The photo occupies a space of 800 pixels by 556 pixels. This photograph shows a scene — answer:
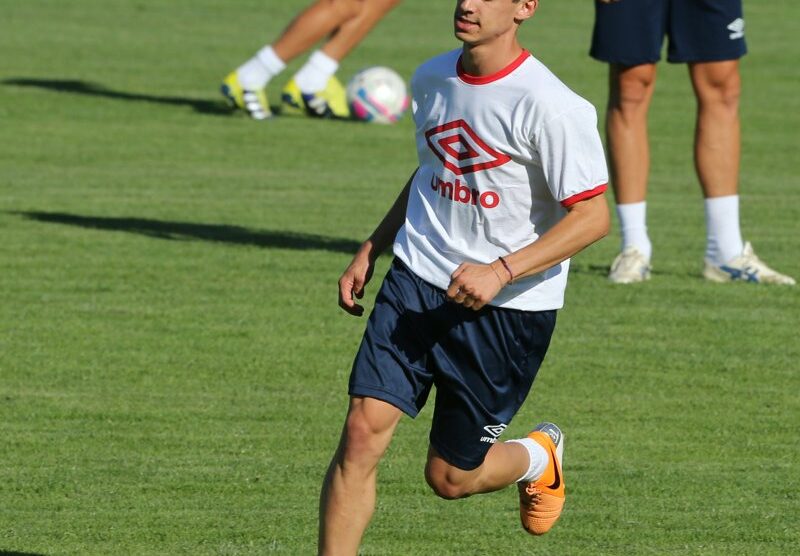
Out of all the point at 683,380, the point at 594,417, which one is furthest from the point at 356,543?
the point at 683,380

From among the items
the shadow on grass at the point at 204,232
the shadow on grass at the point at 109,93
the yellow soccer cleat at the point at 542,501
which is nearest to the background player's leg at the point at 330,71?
the shadow on grass at the point at 109,93

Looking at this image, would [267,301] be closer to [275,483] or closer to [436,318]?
[275,483]

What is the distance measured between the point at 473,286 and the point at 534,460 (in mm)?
1305

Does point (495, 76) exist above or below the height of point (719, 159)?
above

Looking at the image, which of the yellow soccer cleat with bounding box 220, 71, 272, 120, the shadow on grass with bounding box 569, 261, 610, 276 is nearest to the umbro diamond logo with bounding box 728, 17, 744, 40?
the shadow on grass with bounding box 569, 261, 610, 276

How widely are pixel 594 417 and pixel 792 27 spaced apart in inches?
661

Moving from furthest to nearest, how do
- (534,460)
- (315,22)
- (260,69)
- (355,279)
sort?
(260,69) < (315,22) < (534,460) < (355,279)

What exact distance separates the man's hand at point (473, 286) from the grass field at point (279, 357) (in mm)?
1267

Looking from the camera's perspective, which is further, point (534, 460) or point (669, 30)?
point (669, 30)

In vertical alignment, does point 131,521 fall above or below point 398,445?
above

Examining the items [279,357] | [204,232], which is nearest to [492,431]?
[279,357]

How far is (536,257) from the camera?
4773 millimetres

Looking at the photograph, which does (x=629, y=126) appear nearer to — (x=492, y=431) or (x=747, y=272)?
(x=747, y=272)

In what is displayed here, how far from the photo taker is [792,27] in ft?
75.6
